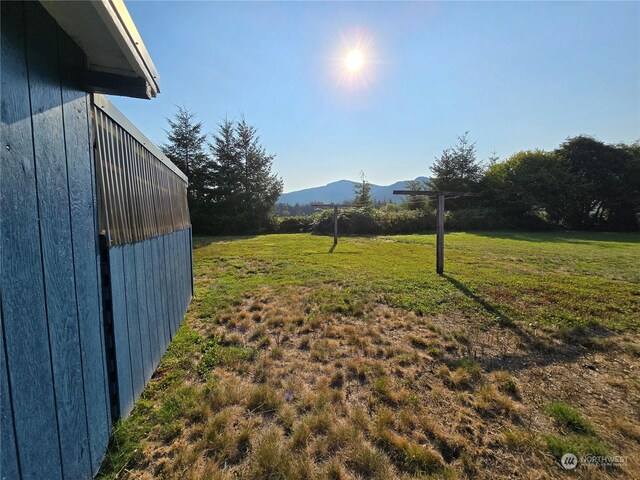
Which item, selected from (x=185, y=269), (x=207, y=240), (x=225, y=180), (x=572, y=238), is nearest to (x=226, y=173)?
(x=225, y=180)

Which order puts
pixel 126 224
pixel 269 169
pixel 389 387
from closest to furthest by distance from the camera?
1. pixel 126 224
2. pixel 389 387
3. pixel 269 169

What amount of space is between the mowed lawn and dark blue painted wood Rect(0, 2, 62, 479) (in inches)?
27.0

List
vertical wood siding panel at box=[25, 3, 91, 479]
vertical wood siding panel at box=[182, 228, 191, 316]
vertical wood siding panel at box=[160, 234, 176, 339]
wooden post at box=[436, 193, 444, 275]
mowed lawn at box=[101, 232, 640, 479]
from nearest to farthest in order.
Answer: vertical wood siding panel at box=[25, 3, 91, 479], mowed lawn at box=[101, 232, 640, 479], vertical wood siding panel at box=[160, 234, 176, 339], vertical wood siding panel at box=[182, 228, 191, 316], wooden post at box=[436, 193, 444, 275]

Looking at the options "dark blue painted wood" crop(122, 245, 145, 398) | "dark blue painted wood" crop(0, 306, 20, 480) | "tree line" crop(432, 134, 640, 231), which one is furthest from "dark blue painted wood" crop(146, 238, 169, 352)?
"tree line" crop(432, 134, 640, 231)

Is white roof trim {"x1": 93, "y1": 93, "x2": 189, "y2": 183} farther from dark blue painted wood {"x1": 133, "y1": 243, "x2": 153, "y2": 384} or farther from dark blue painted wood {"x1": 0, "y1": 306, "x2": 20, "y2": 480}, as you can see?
dark blue painted wood {"x1": 0, "y1": 306, "x2": 20, "y2": 480}

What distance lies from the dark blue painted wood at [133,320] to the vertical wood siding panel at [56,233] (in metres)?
0.57

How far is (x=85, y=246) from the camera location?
4.39 feet

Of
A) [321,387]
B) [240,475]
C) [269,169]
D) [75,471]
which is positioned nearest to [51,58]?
[75,471]

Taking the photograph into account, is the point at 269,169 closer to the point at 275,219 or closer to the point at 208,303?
the point at 275,219

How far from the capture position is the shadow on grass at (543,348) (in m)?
2.44

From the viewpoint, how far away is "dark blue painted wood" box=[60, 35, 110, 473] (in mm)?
1223

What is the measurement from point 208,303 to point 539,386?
3908 mm

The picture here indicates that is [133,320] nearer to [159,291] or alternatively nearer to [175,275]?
[159,291]

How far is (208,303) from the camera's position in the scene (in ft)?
13.2
